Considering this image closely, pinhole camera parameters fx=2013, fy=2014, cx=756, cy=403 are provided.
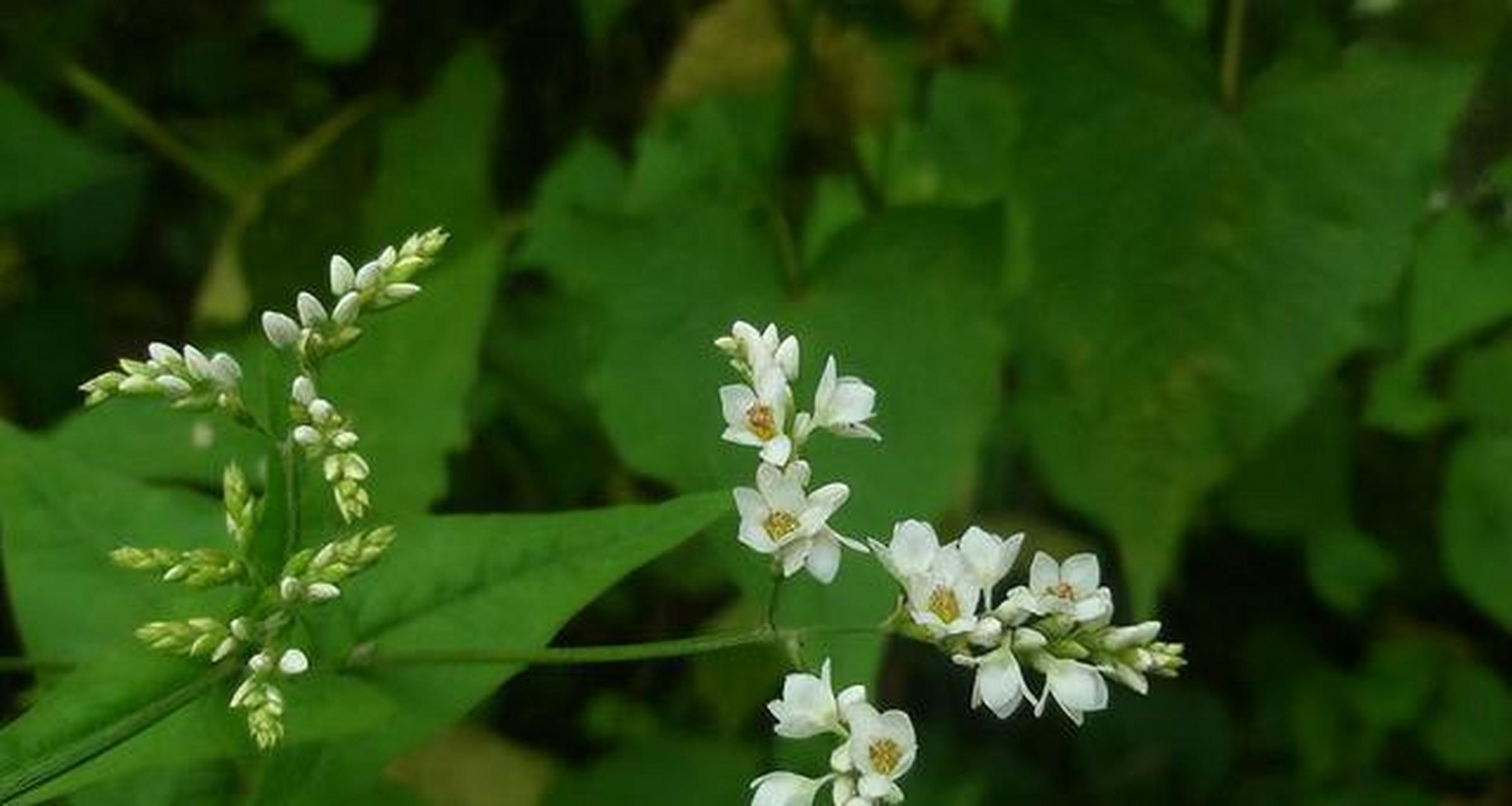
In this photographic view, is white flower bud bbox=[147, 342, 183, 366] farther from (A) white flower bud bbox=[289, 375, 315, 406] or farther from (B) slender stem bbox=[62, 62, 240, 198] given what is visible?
(B) slender stem bbox=[62, 62, 240, 198]

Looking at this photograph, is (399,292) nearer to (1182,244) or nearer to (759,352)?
(759,352)

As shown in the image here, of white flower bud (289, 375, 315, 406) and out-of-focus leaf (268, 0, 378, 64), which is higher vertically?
white flower bud (289, 375, 315, 406)

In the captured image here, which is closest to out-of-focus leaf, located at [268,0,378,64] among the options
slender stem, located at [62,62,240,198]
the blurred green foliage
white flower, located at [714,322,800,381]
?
the blurred green foliage

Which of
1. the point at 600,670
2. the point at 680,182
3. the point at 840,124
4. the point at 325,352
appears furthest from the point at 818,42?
the point at 325,352

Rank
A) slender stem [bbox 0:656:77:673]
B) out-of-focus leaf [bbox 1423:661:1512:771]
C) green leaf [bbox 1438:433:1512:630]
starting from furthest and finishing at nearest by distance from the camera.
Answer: out-of-focus leaf [bbox 1423:661:1512:771], green leaf [bbox 1438:433:1512:630], slender stem [bbox 0:656:77:673]

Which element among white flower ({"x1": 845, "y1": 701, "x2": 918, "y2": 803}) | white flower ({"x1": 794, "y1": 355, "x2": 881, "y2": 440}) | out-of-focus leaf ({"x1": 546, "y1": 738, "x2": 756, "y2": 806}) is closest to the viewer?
white flower ({"x1": 845, "y1": 701, "x2": 918, "y2": 803})

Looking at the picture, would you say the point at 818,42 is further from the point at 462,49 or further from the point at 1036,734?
the point at 1036,734

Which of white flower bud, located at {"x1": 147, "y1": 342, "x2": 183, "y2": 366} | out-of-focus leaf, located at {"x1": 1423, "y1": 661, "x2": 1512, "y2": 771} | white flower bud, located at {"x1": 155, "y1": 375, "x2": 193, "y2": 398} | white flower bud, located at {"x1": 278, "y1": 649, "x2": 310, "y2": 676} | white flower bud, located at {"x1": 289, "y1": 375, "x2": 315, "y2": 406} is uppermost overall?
white flower bud, located at {"x1": 147, "y1": 342, "x2": 183, "y2": 366}

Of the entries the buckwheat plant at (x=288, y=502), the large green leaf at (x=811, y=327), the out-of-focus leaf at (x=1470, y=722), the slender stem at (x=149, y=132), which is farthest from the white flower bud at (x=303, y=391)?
the out-of-focus leaf at (x=1470, y=722)
